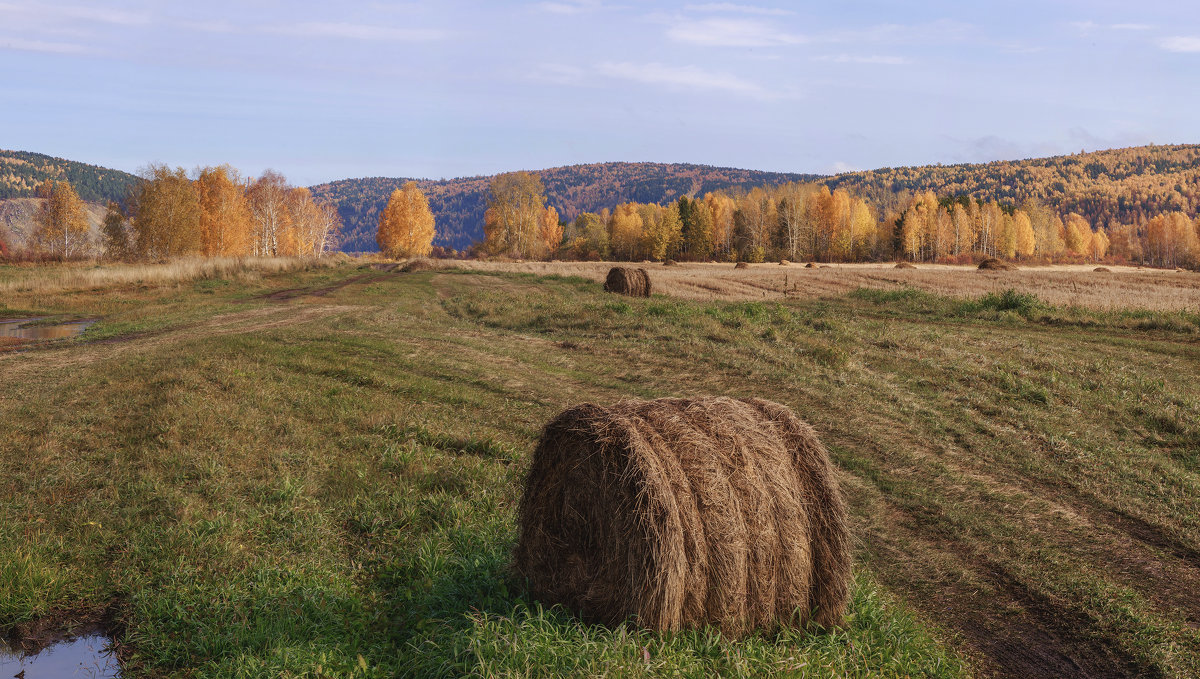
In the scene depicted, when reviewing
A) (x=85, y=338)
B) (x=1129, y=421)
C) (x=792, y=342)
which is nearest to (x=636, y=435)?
(x=1129, y=421)

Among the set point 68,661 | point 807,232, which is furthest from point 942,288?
point 807,232

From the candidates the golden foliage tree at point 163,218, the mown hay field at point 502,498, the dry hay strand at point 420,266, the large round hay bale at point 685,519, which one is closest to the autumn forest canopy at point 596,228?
the golden foliage tree at point 163,218

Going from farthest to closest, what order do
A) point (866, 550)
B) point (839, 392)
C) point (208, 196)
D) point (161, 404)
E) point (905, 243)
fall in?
1. point (905, 243)
2. point (208, 196)
3. point (839, 392)
4. point (161, 404)
5. point (866, 550)

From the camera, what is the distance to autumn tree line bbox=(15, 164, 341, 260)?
5881 cm

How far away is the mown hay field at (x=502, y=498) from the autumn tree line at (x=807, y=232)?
8495cm

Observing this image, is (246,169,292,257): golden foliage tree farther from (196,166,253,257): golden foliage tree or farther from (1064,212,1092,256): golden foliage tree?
(1064,212,1092,256): golden foliage tree

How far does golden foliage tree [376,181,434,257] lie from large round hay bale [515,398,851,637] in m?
85.1

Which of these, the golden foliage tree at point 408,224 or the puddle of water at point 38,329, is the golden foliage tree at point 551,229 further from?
the puddle of water at point 38,329

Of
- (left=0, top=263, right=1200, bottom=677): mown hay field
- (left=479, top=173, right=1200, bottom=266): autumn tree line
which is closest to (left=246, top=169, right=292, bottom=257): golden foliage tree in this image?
(left=479, top=173, right=1200, bottom=266): autumn tree line

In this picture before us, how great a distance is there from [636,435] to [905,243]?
11687cm

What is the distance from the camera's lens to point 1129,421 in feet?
39.4

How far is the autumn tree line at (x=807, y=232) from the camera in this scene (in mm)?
104750

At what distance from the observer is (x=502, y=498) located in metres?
8.02

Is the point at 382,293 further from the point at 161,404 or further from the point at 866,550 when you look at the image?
the point at 866,550
